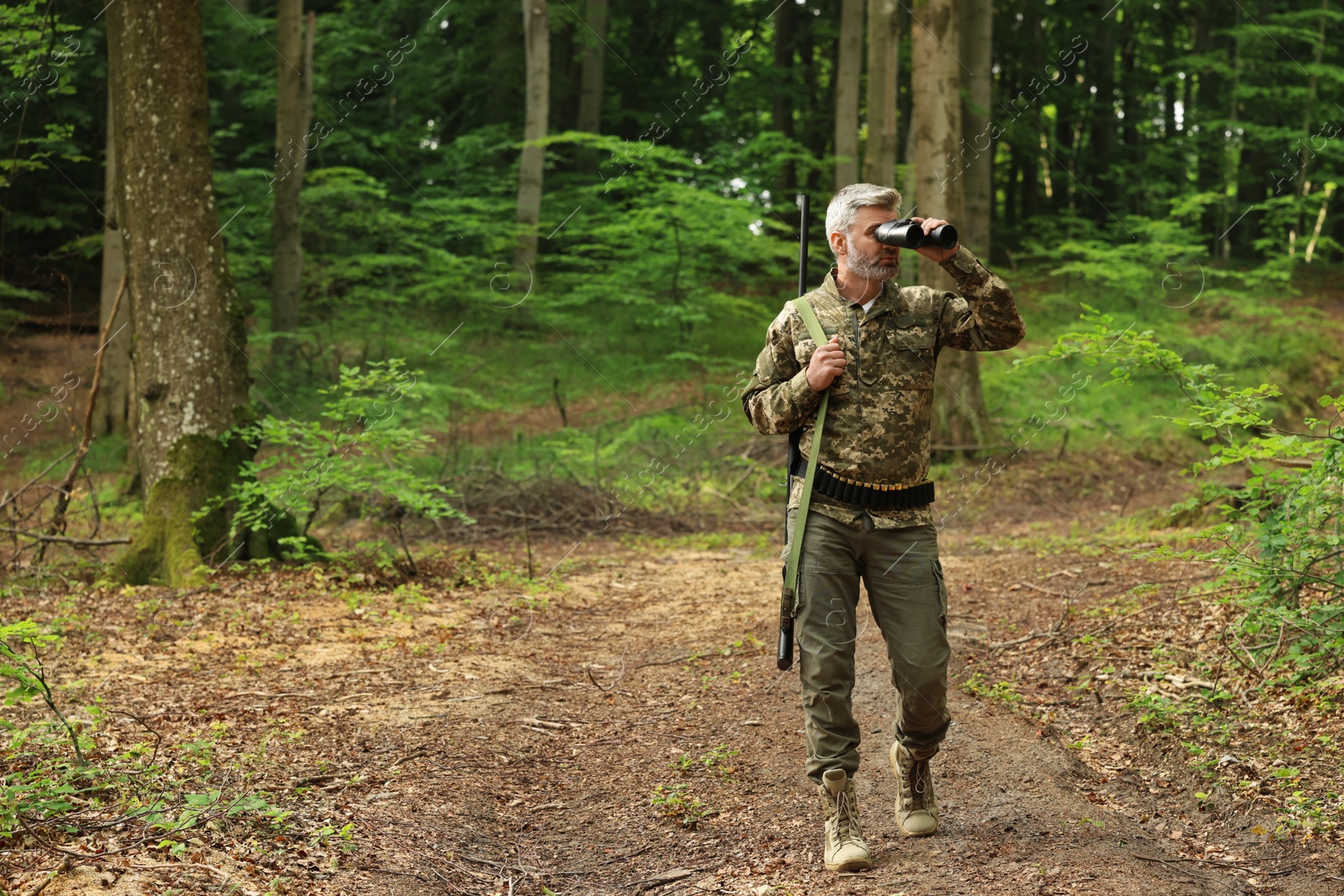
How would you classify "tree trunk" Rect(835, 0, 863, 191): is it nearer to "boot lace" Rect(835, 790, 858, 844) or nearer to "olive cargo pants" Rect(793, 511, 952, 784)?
"olive cargo pants" Rect(793, 511, 952, 784)

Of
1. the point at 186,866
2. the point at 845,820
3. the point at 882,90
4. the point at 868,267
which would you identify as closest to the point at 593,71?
the point at 882,90

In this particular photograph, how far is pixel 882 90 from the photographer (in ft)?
51.4

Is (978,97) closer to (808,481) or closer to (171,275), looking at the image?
(171,275)

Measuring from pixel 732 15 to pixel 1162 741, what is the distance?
84.7ft

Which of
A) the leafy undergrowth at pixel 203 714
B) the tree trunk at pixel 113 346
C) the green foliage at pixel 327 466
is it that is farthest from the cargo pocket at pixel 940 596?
the tree trunk at pixel 113 346

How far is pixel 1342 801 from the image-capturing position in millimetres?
3791

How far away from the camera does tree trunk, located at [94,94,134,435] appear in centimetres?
1374

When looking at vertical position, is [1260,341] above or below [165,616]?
above

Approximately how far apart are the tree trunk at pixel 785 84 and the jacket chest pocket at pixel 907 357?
22.1 m

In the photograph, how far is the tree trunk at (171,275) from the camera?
806 cm

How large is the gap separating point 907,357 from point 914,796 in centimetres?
159

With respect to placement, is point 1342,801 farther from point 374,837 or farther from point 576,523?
point 576,523

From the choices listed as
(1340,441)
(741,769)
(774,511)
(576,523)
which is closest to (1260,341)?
(774,511)

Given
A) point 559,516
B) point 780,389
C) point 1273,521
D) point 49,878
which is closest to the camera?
point 49,878
